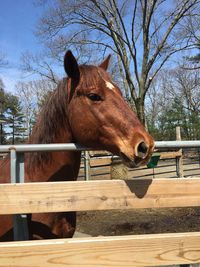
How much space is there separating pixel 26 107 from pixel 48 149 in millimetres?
42443

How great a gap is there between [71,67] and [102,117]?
483 mm

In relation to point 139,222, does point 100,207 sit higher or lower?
higher

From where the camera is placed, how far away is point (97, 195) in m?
2.09

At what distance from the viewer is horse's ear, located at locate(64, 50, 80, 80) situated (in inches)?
100

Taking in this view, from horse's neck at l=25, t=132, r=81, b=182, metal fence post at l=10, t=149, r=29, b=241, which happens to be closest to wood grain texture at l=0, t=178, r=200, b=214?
metal fence post at l=10, t=149, r=29, b=241

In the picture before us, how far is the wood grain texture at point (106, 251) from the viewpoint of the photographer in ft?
6.19

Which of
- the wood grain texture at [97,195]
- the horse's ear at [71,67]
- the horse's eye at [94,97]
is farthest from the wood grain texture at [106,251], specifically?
the horse's ear at [71,67]

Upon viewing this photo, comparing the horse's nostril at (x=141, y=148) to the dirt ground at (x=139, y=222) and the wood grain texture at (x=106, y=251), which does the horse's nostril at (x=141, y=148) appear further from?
A: the dirt ground at (x=139, y=222)

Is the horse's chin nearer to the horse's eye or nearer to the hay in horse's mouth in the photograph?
the hay in horse's mouth

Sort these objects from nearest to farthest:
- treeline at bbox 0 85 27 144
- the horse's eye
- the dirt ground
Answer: the horse's eye → the dirt ground → treeline at bbox 0 85 27 144

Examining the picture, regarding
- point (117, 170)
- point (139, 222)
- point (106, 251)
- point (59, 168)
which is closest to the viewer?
point (106, 251)

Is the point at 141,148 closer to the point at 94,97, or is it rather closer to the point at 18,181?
the point at 94,97

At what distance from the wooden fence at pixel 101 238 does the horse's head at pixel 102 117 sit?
0.22m

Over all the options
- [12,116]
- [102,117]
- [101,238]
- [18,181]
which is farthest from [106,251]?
[12,116]
